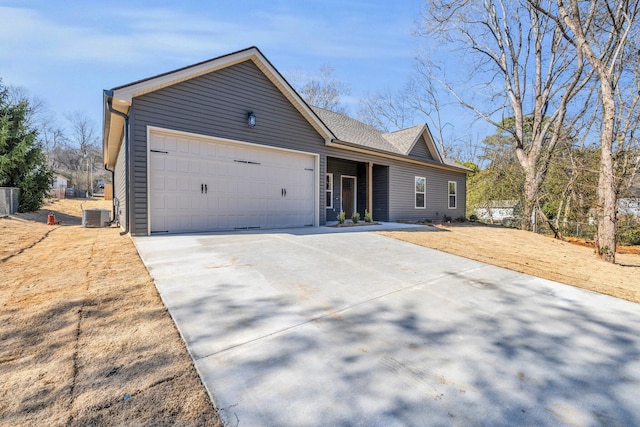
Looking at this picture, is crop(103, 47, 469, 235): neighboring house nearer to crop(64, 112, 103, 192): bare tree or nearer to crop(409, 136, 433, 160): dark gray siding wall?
crop(409, 136, 433, 160): dark gray siding wall

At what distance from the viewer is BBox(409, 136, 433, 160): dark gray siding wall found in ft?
46.3

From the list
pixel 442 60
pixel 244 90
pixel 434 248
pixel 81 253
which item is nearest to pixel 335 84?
pixel 442 60

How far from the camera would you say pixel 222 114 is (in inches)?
297

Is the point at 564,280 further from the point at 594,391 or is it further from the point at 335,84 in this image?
the point at 335,84

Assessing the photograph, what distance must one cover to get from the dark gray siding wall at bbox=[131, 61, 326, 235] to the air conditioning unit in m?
4.82

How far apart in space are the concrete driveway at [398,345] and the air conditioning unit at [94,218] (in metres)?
7.50

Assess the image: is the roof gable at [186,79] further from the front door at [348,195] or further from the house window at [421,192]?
the house window at [421,192]

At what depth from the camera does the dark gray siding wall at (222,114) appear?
6.38m

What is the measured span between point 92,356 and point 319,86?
86.5 feet

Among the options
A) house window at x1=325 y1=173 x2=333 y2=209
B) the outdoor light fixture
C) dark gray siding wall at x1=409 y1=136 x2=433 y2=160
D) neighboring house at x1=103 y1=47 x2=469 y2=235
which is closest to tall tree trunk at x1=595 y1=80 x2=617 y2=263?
neighboring house at x1=103 y1=47 x2=469 y2=235

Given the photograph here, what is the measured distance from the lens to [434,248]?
623 cm

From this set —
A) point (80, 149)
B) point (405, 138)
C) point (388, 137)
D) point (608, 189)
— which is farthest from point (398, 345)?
point (80, 149)

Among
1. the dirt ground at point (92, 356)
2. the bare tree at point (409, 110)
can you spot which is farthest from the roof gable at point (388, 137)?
the dirt ground at point (92, 356)

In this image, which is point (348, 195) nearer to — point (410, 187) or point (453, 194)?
point (410, 187)
